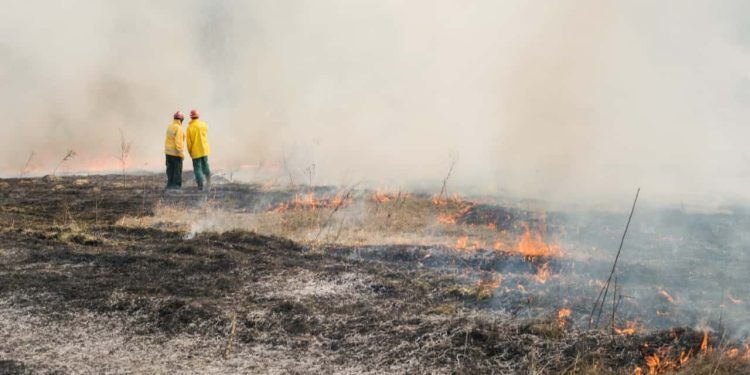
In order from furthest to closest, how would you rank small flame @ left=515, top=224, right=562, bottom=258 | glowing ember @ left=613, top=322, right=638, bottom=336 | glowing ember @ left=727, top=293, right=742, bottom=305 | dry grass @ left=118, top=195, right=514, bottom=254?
dry grass @ left=118, top=195, right=514, bottom=254 → small flame @ left=515, top=224, right=562, bottom=258 → glowing ember @ left=727, top=293, right=742, bottom=305 → glowing ember @ left=613, top=322, right=638, bottom=336

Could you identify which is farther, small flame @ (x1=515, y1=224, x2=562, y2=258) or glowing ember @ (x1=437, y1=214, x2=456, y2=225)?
glowing ember @ (x1=437, y1=214, x2=456, y2=225)

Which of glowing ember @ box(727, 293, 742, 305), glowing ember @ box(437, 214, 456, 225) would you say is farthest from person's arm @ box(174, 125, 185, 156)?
glowing ember @ box(727, 293, 742, 305)

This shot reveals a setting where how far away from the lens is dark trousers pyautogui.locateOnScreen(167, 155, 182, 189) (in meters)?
13.3

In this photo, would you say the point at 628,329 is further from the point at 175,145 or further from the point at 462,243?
the point at 175,145

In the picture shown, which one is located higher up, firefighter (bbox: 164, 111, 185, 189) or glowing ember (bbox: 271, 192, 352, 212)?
firefighter (bbox: 164, 111, 185, 189)

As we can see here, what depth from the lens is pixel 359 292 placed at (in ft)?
21.8

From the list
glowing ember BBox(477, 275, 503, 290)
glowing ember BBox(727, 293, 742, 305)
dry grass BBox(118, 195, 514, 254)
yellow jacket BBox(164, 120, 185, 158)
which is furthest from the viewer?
yellow jacket BBox(164, 120, 185, 158)

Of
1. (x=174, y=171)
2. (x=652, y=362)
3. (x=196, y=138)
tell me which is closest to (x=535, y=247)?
(x=652, y=362)

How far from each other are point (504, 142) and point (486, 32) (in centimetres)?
420

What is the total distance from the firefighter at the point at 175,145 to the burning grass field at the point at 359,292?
143 centimetres

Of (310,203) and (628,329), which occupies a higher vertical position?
(310,203)

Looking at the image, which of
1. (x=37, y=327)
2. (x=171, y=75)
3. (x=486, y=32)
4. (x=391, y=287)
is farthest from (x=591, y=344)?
(x=171, y=75)

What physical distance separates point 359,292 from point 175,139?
25.2ft

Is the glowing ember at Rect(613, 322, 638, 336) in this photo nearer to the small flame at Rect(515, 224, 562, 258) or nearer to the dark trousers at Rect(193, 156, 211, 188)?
the small flame at Rect(515, 224, 562, 258)
